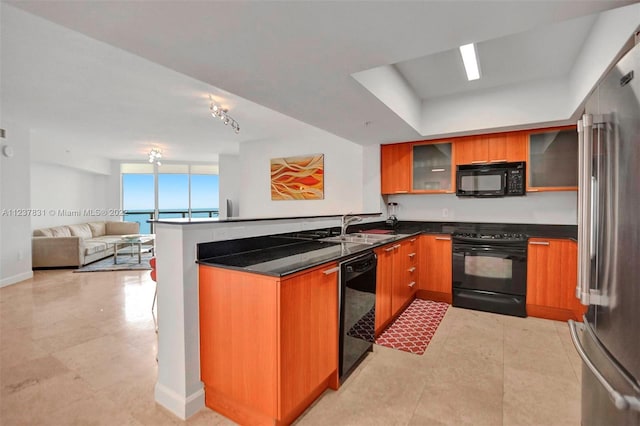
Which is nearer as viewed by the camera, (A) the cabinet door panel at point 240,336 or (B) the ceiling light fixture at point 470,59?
(A) the cabinet door panel at point 240,336

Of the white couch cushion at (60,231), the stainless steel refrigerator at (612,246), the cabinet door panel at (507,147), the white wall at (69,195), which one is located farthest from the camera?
the white wall at (69,195)

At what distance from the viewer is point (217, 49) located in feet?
5.88

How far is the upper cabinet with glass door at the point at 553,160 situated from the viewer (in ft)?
11.2

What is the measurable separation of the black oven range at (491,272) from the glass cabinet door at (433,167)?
0.76m

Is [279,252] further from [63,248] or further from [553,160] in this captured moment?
[63,248]

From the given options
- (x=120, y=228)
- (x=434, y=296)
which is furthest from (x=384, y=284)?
(x=120, y=228)

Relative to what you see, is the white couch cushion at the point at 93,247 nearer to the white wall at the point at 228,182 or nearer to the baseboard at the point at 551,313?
the white wall at the point at 228,182

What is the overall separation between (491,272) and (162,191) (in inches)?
341

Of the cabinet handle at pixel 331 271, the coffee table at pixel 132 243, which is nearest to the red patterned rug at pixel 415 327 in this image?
the cabinet handle at pixel 331 271

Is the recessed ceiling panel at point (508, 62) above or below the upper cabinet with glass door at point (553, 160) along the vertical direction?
above

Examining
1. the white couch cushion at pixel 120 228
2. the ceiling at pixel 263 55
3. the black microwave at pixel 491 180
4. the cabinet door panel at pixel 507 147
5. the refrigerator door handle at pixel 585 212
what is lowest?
the white couch cushion at pixel 120 228

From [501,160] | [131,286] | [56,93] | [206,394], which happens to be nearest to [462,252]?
[501,160]

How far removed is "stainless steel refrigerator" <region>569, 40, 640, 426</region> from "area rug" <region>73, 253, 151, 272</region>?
6.32 metres

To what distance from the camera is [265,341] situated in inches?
63.0
